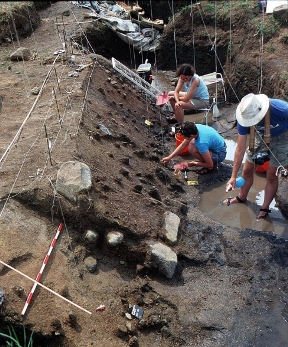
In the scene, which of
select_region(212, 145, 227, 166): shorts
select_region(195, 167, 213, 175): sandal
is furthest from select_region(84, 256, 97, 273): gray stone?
select_region(212, 145, 227, 166): shorts

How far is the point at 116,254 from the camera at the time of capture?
12.7 ft

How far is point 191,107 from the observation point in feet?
22.7

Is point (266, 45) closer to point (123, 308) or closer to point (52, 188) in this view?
point (52, 188)

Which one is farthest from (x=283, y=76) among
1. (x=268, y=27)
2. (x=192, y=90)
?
(x=268, y=27)

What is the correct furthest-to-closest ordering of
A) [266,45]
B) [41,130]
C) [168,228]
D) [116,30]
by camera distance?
[116,30] → [266,45] → [41,130] → [168,228]

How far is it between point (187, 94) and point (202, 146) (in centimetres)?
140

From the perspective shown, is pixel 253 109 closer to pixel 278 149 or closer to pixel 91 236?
pixel 278 149

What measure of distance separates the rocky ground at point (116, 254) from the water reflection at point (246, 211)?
17 centimetres

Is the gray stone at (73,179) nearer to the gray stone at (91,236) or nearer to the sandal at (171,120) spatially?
the gray stone at (91,236)

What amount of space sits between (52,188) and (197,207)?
2055 mm

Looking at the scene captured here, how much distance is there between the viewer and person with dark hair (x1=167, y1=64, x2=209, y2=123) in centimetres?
629

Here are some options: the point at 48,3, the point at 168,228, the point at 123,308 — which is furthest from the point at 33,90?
the point at 48,3

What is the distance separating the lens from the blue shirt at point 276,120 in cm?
406

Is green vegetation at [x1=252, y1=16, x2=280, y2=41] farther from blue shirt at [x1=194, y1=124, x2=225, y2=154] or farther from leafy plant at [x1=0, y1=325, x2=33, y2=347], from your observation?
leafy plant at [x1=0, y1=325, x2=33, y2=347]
